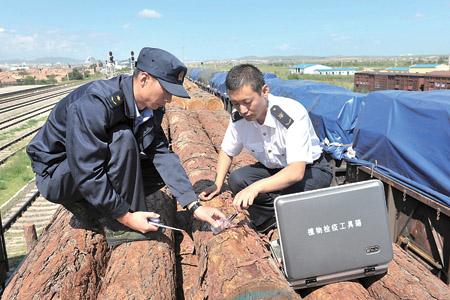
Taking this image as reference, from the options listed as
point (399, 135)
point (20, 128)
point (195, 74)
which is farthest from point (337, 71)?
point (399, 135)

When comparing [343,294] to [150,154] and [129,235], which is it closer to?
[129,235]

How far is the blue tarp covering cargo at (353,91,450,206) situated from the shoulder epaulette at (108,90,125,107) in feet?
13.5

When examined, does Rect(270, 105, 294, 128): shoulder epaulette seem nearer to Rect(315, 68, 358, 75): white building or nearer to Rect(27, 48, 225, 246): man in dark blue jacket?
Rect(27, 48, 225, 246): man in dark blue jacket

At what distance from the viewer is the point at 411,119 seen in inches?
228

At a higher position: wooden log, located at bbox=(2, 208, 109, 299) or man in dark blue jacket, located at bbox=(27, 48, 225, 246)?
man in dark blue jacket, located at bbox=(27, 48, 225, 246)

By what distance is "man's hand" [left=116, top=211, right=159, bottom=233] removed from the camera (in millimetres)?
3090

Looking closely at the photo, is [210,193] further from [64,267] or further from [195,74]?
[195,74]

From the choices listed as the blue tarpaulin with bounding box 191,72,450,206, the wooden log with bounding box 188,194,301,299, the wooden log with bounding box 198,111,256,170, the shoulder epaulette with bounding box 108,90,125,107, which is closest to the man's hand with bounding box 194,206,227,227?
the wooden log with bounding box 188,194,301,299

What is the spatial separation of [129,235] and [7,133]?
67.3 feet

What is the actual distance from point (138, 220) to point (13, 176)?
1146 cm

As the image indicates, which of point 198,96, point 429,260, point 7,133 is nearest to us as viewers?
point 429,260

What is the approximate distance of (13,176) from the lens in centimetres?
1277

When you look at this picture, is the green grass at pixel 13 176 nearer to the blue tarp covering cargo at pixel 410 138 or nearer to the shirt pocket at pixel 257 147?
the shirt pocket at pixel 257 147

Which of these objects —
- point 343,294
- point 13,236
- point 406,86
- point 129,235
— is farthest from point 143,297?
point 406,86
